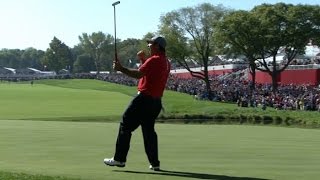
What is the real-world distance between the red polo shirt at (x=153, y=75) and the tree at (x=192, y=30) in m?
78.5

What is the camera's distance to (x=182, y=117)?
3803 centimetres

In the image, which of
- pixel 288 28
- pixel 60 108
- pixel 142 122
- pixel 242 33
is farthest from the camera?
pixel 242 33

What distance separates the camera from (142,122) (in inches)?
345

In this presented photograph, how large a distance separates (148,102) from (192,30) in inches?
3202

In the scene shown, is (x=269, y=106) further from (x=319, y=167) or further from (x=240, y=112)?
(x=319, y=167)

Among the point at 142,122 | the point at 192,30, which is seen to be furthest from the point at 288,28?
the point at 142,122

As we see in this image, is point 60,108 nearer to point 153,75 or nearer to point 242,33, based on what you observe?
point 242,33

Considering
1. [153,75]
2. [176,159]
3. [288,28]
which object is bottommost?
[176,159]

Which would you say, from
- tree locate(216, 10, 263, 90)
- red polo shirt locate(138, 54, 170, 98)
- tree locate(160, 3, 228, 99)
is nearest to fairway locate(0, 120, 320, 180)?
red polo shirt locate(138, 54, 170, 98)

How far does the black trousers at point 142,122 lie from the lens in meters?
8.61

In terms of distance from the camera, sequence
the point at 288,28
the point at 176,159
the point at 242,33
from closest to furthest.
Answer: the point at 176,159 < the point at 288,28 < the point at 242,33

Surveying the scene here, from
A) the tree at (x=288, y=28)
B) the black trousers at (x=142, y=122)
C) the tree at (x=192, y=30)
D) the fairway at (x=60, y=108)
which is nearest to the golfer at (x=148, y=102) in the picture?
the black trousers at (x=142, y=122)

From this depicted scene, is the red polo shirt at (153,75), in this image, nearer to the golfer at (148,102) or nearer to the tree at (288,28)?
the golfer at (148,102)

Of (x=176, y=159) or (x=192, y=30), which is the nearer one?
(x=176, y=159)
